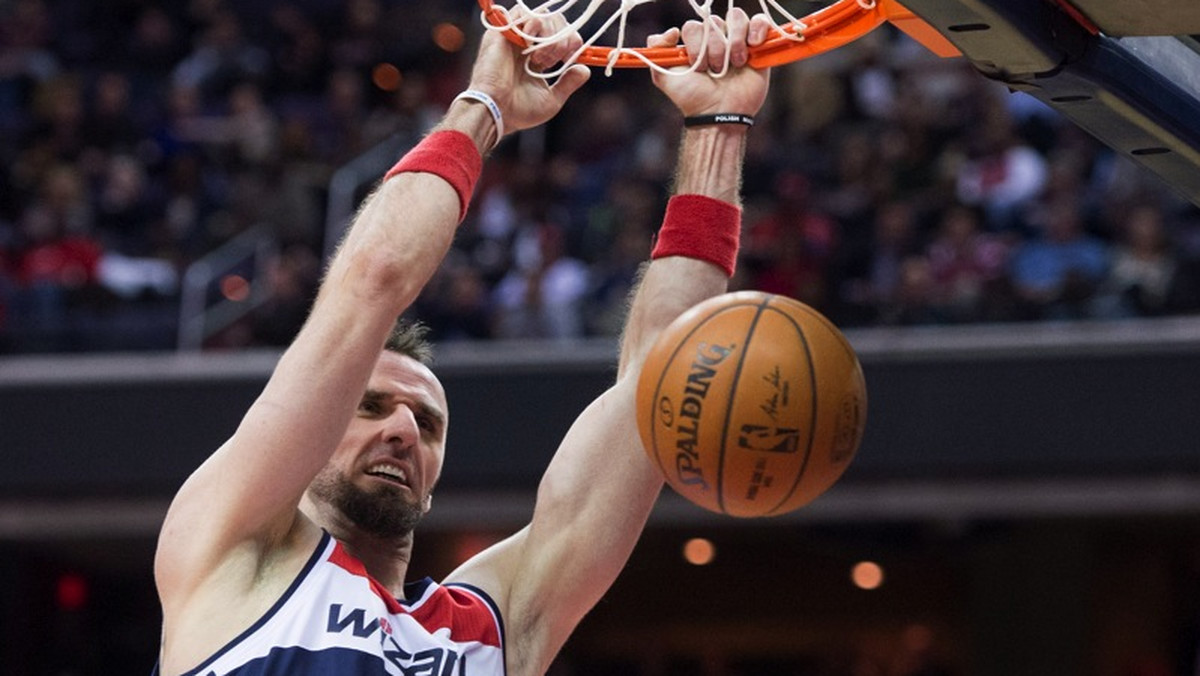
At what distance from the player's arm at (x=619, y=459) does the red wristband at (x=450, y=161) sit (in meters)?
0.58

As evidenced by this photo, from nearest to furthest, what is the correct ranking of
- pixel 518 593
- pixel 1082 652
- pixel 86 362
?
1. pixel 518 593
2. pixel 86 362
3. pixel 1082 652

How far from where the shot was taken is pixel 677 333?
3.67 meters

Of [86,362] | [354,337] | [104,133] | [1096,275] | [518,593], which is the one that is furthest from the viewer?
[104,133]

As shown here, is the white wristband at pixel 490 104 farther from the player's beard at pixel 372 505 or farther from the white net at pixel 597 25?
the player's beard at pixel 372 505

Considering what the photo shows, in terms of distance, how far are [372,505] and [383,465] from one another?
9cm

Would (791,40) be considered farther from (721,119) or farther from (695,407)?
(695,407)

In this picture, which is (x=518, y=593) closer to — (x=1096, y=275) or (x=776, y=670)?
(x=1096, y=275)

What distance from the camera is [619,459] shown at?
4160 millimetres

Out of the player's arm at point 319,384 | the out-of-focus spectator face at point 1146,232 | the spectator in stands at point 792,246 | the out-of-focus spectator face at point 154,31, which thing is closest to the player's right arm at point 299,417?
the player's arm at point 319,384

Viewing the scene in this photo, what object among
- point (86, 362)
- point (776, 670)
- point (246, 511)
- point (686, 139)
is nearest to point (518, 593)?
point (246, 511)

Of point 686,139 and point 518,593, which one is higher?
point 686,139

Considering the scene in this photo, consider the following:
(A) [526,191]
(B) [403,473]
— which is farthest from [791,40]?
(A) [526,191]

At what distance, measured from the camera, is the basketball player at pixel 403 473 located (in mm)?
3580

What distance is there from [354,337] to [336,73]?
11020 millimetres
